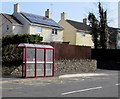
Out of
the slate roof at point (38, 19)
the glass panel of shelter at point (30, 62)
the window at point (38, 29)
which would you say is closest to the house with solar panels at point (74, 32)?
the slate roof at point (38, 19)

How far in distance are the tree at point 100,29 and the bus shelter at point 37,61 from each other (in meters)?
27.6

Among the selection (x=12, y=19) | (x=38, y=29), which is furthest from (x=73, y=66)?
(x=12, y=19)

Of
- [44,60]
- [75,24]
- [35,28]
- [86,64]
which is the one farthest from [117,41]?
[44,60]

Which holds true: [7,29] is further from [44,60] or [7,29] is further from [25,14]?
[44,60]

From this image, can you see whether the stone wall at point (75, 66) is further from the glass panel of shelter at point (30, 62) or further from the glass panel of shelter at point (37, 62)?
the glass panel of shelter at point (30, 62)

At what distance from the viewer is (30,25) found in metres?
40.5

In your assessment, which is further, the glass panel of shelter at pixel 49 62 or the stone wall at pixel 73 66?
the stone wall at pixel 73 66

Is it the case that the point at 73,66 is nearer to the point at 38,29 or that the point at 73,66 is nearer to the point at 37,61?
the point at 37,61

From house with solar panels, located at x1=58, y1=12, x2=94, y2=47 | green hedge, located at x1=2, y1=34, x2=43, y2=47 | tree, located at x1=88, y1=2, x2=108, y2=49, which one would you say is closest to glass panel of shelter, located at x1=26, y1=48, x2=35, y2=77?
green hedge, located at x1=2, y1=34, x2=43, y2=47

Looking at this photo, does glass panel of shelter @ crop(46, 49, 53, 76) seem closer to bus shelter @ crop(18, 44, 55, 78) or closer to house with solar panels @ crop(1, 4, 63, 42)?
bus shelter @ crop(18, 44, 55, 78)

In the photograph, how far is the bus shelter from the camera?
55.6ft

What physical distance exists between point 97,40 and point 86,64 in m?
21.3

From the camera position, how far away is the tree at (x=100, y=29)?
148 feet

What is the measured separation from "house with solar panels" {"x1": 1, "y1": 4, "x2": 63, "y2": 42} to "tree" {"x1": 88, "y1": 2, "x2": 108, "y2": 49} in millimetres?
6544
